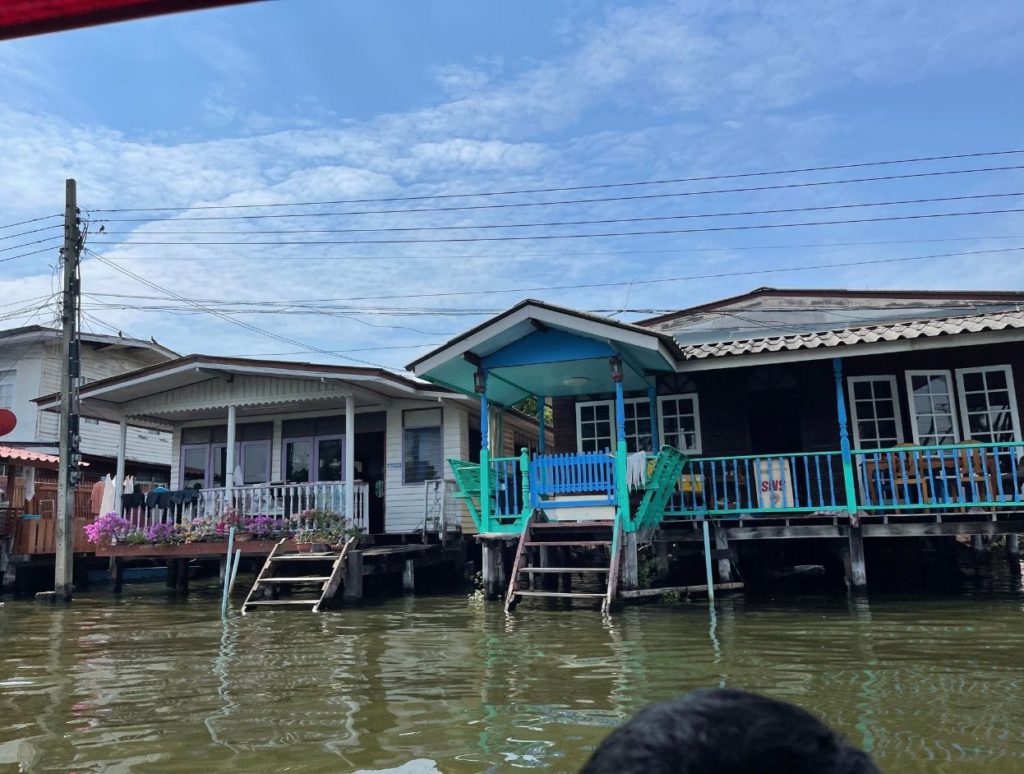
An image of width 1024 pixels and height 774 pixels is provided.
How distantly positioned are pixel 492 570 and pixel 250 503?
19.3 feet

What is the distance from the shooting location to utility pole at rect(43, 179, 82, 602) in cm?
1437

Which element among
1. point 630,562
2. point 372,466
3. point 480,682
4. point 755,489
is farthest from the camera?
point 372,466

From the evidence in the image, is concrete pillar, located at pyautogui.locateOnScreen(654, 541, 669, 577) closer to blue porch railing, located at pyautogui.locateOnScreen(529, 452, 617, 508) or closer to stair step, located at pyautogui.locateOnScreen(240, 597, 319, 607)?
blue porch railing, located at pyautogui.locateOnScreen(529, 452, 617, 508)

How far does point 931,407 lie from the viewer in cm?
1307

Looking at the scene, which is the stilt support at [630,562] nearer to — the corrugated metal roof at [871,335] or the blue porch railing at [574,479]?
the blue porch railing at [574,479]

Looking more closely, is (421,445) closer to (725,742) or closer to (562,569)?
(562,569)

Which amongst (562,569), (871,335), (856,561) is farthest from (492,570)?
(871,335)

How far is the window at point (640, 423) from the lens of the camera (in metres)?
14.4

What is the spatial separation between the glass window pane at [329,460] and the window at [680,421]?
6.98m

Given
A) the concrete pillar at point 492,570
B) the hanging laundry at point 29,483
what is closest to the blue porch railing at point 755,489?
the concrete pillar at point 492,570

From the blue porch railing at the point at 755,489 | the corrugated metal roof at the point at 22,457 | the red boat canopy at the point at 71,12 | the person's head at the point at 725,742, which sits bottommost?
the person's head at the point at 725,742

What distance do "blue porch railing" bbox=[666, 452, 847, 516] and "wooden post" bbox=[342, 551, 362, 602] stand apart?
4842 mm

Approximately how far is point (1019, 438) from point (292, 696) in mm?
11445

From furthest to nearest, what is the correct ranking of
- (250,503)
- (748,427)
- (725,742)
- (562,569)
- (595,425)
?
(250,503)
(595,425)
(748,427)
(562,569)
(725,742)
